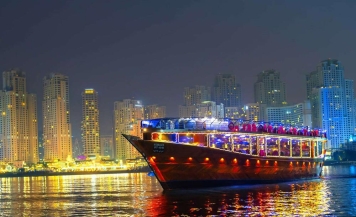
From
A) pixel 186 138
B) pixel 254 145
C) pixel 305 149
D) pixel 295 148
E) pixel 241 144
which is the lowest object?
pixel 305 149

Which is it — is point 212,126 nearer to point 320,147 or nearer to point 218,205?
point 218,205

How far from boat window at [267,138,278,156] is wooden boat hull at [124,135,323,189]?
3.28 m

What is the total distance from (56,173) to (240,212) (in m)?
174

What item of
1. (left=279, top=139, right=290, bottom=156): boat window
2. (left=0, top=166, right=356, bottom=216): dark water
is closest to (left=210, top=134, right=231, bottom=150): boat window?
(left=0, top=166, right=356, bottom=216): dark water

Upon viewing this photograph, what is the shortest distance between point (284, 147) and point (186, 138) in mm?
14741

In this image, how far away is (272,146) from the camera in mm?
55656

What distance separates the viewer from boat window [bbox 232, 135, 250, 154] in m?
51.4

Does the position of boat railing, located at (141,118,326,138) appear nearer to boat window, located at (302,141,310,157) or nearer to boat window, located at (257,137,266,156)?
boat window, located at (257,137,266,156)

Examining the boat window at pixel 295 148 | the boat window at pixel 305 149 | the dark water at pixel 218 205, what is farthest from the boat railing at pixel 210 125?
the boat window at pixel 305 149

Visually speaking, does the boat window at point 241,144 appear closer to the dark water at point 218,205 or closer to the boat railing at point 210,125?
the boat railing at point 210,125

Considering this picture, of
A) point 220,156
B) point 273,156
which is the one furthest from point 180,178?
point 273,156

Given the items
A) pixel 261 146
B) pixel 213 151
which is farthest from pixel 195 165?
pixel 261 146

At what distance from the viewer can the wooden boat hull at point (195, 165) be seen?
4581 centimetres

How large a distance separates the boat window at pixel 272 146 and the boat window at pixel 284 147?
1222 mm
